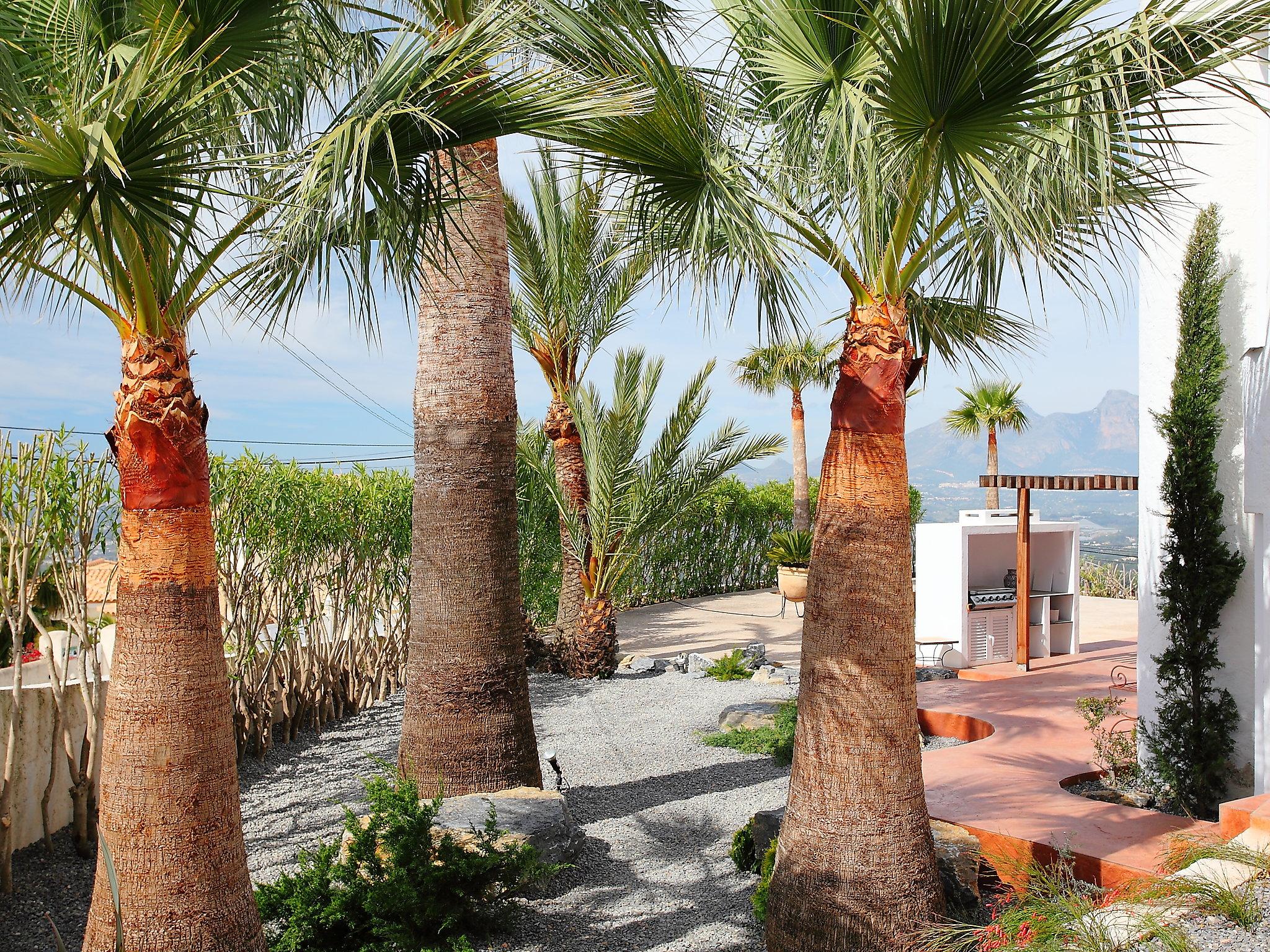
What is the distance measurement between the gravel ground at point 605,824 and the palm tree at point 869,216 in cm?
82

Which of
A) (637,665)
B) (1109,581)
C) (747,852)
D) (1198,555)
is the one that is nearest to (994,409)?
(1109,581)

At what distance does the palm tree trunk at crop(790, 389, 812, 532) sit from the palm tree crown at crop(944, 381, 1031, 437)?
5018 millimetres

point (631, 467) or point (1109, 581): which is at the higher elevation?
point (631, 467)

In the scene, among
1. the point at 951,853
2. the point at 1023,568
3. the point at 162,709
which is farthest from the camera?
the point at 1023,568

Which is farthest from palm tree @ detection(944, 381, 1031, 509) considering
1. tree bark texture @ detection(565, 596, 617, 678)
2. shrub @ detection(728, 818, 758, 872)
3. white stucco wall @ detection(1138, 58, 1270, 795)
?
shrub @ detection(728, 818, 758, 872)

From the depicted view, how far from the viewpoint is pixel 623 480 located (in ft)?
33.8

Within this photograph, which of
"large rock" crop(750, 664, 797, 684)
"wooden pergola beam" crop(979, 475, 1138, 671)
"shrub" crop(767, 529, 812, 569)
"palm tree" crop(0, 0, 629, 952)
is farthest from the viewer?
"shrub" crop(767, 529, 812, 569)

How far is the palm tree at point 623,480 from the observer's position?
1019 cm

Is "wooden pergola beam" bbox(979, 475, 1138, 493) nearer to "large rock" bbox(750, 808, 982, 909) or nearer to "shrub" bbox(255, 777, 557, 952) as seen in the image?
"large rock" bbox(750, 808, 982, 909)

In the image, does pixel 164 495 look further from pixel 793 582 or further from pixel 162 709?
pixel 793 582

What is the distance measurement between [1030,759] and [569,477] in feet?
18.3

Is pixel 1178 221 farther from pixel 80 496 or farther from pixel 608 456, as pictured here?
pixel 80 496

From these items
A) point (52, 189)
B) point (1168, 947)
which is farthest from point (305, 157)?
point (1168, 947)

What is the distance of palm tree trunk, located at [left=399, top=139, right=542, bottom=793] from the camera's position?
5.13 metres
